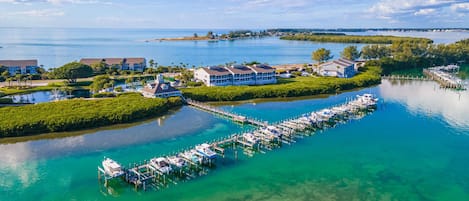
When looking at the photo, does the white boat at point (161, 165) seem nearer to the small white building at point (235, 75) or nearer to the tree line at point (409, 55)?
the small white building at point (235, 75)

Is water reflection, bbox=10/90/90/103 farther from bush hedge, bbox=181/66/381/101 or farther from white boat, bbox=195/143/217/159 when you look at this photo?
white boat, bbox=195/143/217/159

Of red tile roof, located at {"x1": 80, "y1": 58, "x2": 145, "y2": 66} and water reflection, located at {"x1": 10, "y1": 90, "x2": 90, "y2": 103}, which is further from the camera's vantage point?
red tile roof, located at {"x1": 80, "y1": 58, "x2": 145, "y2": 66}

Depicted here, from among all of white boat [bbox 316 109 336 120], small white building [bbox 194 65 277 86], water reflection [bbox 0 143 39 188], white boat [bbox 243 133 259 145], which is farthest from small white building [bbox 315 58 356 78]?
water reflection [bbox 0 143 39 188]

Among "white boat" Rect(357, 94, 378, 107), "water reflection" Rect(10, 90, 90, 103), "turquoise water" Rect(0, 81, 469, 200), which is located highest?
"water reflection" Rect(10, 90, 90, 103)

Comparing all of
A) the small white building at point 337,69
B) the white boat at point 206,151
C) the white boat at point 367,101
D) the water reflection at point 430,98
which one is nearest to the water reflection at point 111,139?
the white boat at point 206,151

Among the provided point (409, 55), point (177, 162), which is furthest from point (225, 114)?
point (409, 55)

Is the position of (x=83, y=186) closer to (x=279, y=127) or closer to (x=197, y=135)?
(x=197, y=135)
